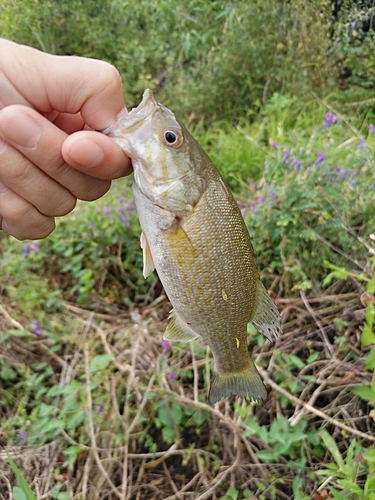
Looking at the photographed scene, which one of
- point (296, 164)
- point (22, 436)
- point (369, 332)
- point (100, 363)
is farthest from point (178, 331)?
point (296, 164)

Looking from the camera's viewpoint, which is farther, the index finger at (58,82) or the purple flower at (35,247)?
the purple flower at (35,247)

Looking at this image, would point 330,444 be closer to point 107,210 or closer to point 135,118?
point 135,118

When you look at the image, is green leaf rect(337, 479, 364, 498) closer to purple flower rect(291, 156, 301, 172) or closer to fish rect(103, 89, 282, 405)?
fish rect(103, 89, 282, 405)

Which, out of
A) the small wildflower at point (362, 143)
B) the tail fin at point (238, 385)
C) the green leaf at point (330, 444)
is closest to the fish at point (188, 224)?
the tail fin at point (238, 385)

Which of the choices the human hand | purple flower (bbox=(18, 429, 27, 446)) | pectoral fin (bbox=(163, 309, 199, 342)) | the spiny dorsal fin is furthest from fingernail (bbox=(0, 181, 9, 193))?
purple flower (bbox=(18, 429, 27, 446))

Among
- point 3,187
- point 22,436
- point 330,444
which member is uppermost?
point 3,187

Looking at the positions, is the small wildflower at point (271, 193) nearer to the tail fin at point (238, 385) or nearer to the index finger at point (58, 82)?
the tail fin at point (238, 385)

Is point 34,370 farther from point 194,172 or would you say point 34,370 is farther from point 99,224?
point 194,172
